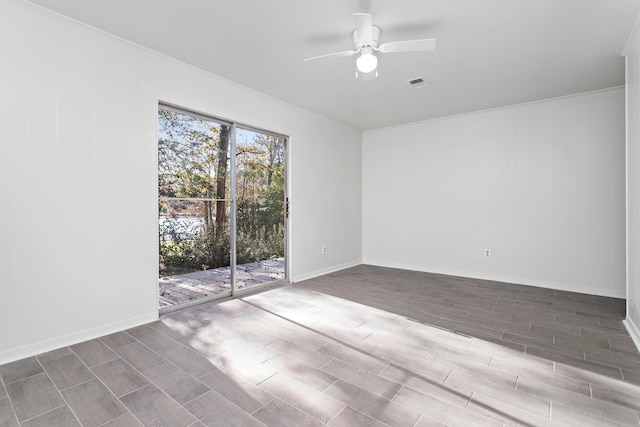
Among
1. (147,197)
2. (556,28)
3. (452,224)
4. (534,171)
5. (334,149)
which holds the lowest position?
(452,224)

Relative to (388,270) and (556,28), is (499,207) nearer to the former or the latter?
(388,270)

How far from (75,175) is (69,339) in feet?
4.45

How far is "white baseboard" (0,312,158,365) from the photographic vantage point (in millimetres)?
2289

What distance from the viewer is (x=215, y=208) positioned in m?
3.77

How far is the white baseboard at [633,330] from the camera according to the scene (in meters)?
2.59

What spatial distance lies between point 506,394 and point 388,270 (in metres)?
3.70

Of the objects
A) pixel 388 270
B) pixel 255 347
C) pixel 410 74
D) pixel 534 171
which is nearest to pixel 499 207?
pixel 534 171

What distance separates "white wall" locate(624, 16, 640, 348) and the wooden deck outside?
387 centimetres

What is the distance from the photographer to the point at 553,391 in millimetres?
1953

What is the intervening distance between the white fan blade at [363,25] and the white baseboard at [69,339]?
3.19 meters

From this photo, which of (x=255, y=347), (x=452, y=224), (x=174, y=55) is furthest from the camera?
(x=452, y=224)

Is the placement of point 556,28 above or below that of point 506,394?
above

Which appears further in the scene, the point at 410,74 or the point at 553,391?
the point at 410,74

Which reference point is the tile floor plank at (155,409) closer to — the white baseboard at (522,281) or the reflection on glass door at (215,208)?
the reflection on glass door at (215,208)
